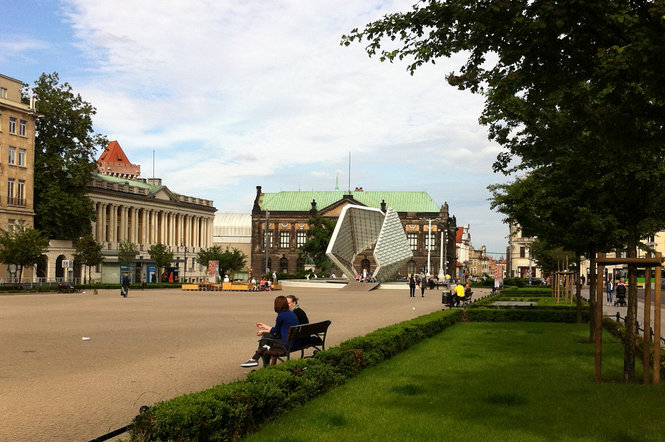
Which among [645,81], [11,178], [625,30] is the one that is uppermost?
[11,178]

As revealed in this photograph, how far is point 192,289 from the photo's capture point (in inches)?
2613

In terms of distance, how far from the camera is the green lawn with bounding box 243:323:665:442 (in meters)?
7.86

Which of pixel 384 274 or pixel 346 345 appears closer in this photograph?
pixel 346 345

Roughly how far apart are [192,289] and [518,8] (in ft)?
202

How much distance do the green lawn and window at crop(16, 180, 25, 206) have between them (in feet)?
201

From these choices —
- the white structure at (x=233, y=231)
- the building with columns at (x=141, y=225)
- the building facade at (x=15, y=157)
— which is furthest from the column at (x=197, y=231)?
the building facade at (x=15, y=157)

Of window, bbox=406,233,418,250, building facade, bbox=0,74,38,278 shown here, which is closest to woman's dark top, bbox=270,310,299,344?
building facade, bbox=0,74,38,278

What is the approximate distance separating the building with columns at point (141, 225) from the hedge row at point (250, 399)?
65.8 m

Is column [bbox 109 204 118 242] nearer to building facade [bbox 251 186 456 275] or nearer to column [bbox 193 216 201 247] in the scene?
column [bbox 193 216 201 247]

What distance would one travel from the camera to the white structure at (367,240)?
245 feet

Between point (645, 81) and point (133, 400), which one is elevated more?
point (645, 81)

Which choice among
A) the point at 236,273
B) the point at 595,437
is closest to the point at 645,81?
the point at 595,437

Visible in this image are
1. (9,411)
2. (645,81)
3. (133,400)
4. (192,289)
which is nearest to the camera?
(645,81)

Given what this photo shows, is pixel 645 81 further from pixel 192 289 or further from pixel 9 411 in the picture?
pixel 192 289
